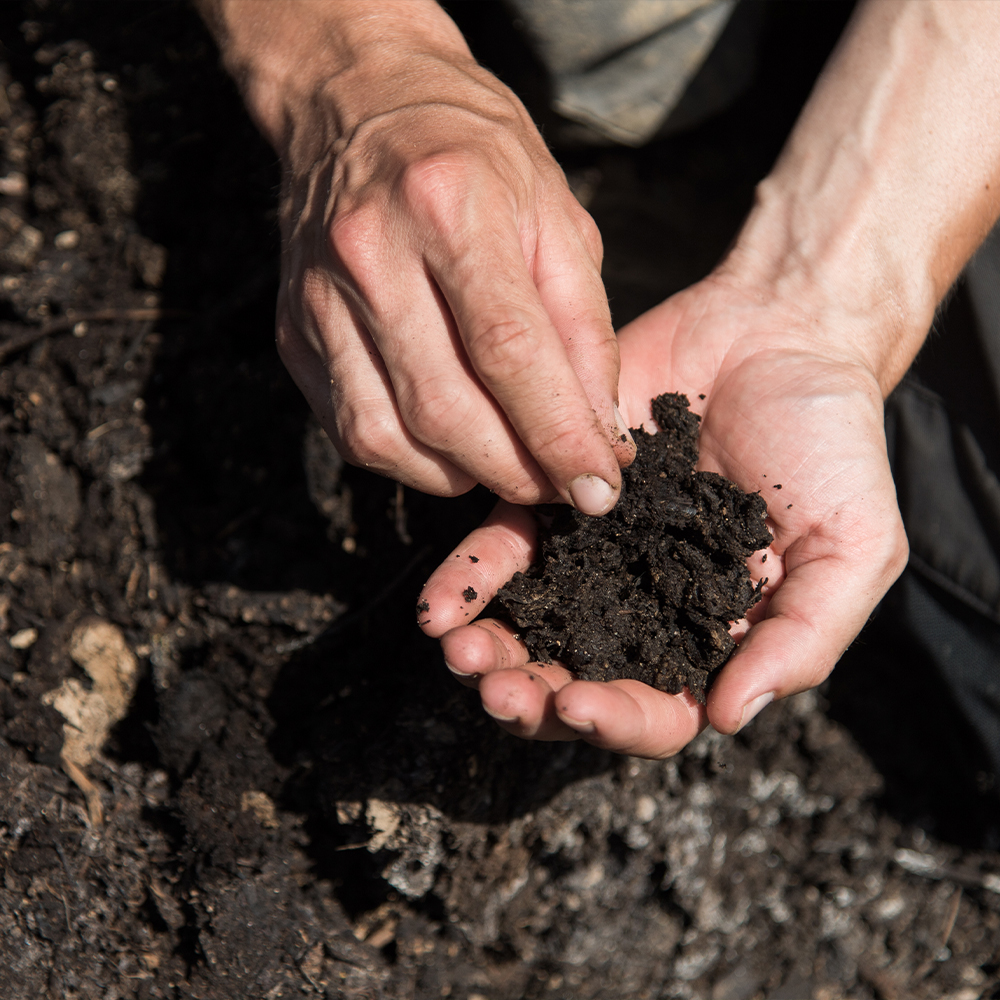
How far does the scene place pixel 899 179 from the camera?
6.45ft

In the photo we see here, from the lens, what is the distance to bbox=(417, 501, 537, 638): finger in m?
1.52

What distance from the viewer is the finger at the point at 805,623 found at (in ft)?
4.73

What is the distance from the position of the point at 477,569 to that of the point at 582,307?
61 centimetres

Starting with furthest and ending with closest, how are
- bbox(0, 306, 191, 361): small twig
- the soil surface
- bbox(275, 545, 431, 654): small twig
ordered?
bbox(0, 306, 191, 361): small twig, bbox(275, 545, 431, 654): small twig, the soil surface

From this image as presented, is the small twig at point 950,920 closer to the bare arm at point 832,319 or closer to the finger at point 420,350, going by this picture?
the bare arm at point 832,319

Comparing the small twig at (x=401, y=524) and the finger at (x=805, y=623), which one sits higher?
the finger at (x=805, y=623)

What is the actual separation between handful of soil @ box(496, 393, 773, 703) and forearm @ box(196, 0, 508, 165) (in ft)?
3.18

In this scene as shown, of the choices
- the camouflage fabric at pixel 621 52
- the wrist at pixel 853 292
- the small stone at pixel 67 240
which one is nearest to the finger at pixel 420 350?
the wrist at pixel 853 292

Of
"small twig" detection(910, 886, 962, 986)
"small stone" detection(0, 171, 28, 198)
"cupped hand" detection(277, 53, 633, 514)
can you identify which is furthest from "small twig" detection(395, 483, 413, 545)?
"small twig" detection(910, 886, 962, 986)

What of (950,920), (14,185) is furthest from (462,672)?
(14,185)

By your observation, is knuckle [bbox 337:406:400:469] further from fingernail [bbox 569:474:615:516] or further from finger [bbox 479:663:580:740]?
finger [bbox 479:663:580:740]

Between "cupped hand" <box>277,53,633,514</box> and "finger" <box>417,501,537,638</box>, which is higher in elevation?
"cupped hand" <box>277,53,633,514</box>

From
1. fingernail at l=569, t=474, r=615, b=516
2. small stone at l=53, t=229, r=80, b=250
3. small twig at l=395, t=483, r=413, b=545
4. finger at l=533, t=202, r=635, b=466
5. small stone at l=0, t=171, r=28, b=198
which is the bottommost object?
small twig at l=395, t=483, r=413, b=545

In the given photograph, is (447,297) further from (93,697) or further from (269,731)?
(93,697)
